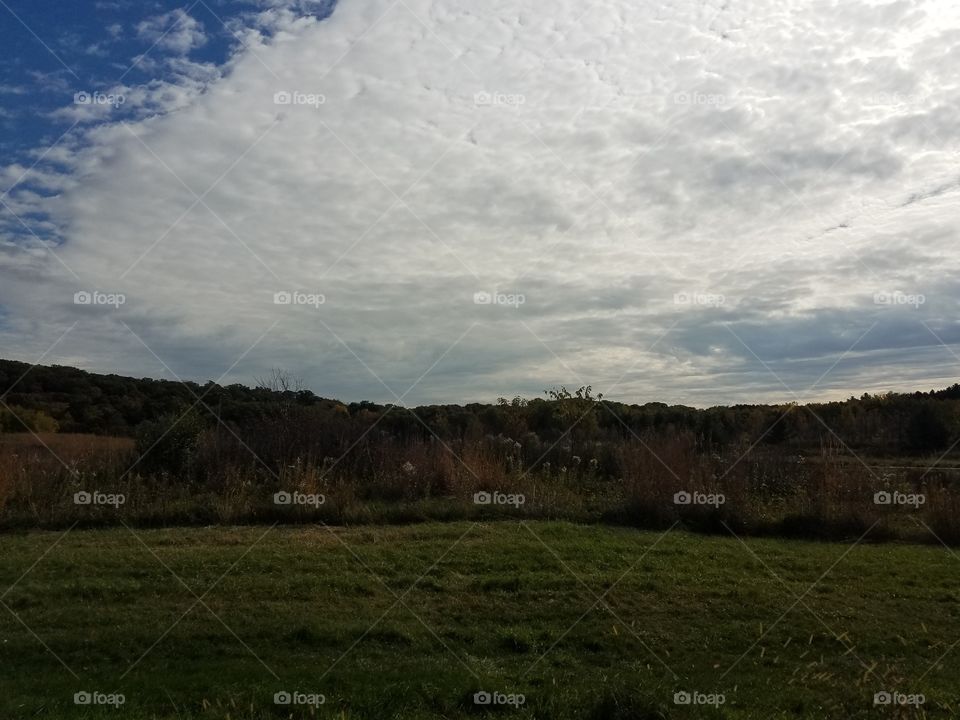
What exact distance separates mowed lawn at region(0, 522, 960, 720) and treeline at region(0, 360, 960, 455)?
7.40m

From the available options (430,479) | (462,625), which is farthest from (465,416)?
(462,625)

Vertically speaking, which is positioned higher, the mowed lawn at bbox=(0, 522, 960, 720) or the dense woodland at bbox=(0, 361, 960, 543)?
the dense woodland at bbox=(0, 361, 960, 543)

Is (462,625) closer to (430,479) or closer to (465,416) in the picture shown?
(430,479)

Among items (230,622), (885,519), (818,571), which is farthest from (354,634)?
(885,519)

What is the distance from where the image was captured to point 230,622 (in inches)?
306

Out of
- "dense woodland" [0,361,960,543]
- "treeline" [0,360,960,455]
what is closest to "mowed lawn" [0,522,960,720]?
"dense woodland" [0,361,960,543]

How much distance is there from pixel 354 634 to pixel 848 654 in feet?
15.2

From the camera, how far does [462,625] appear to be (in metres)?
8.03

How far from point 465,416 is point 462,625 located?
21.8 m

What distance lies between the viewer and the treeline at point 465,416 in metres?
19.9

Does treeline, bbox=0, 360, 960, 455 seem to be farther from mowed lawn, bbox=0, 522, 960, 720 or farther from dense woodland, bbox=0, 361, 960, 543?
mowed lawn, bbox=0, 522, 960, 720

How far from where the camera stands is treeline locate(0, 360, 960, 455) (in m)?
19.9

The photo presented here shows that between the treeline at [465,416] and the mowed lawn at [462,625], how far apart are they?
24.3 feet

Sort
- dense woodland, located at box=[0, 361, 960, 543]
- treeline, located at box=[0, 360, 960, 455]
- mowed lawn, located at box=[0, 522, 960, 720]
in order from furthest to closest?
1. treeline, located at box=[0, 360, 960, 455]
2. dense woodland, located at box=[0, 361, 960, 543]
3. mowed lawn, located at box=[0, 522, 960, 720]
